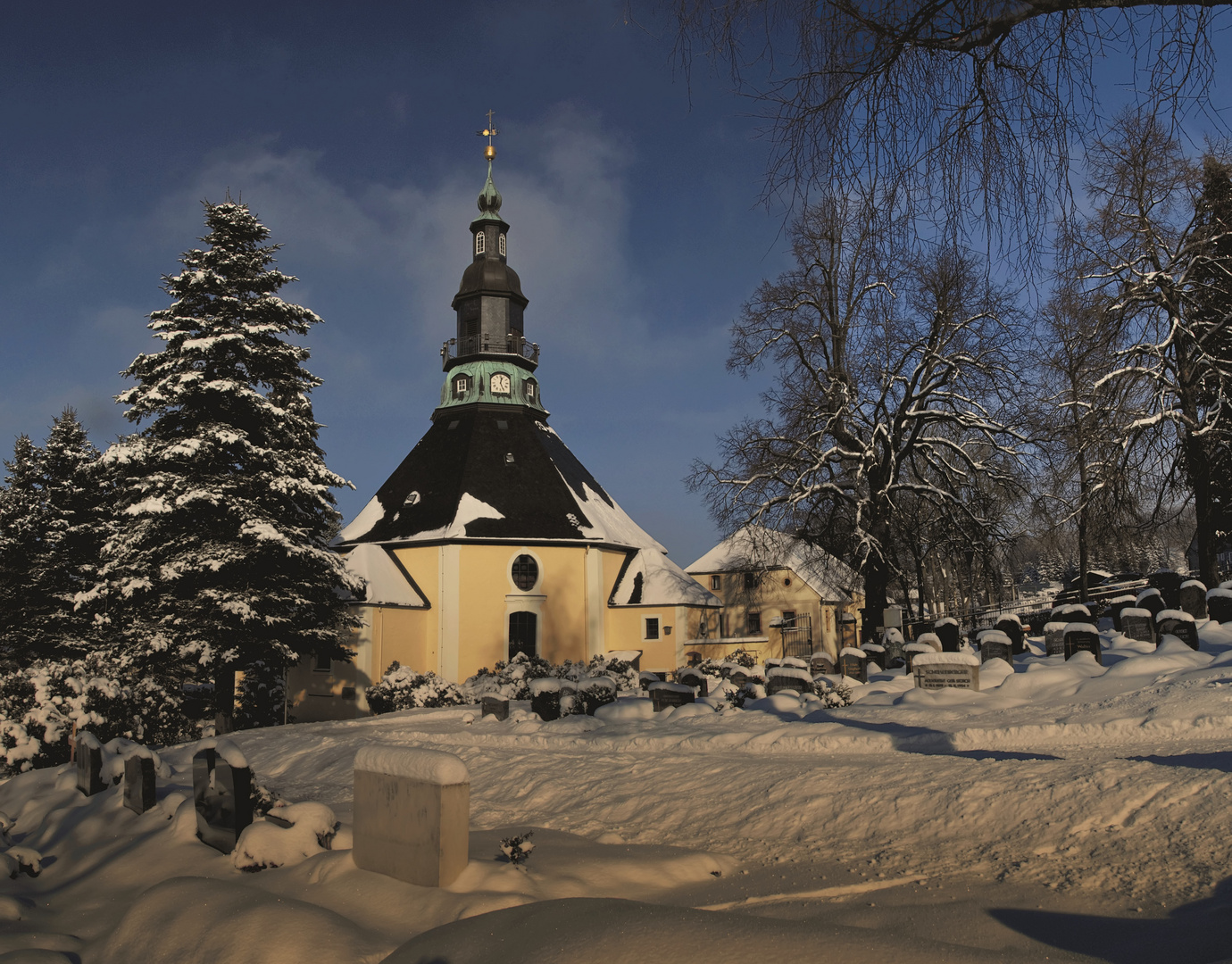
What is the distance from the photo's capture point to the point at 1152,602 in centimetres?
1872

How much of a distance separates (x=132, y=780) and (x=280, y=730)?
9802 millimetres

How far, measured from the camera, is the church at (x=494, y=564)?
2864 cm

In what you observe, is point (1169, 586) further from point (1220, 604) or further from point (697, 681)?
point (697, 681)

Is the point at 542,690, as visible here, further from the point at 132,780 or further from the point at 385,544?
the point at 385,544

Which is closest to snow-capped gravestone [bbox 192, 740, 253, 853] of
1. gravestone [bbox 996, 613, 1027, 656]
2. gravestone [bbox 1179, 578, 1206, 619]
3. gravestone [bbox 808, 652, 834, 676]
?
gravestone [bbox 808, 652, 834, 676]

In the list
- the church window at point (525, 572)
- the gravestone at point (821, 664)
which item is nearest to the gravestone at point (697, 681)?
Answer: the gravestone at point (821, 664)

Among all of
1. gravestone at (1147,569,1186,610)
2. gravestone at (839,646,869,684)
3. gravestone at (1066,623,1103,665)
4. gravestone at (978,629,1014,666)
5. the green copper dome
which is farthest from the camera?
the green copper dome

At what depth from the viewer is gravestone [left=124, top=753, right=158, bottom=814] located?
8.10m

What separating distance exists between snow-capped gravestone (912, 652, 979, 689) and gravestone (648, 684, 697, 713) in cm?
380

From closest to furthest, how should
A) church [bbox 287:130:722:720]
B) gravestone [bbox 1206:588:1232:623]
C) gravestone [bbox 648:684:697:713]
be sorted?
gravestone [bbox 648:684:697:713]
gravestone [bbox 1206:588:1232:623]
church [bbox 287:130:722:720]

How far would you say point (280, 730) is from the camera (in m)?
17.5

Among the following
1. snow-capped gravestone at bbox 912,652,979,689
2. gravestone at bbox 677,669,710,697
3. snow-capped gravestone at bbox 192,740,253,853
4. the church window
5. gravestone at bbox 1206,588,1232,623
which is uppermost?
the church window

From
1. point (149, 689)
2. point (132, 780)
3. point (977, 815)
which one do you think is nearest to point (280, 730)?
point (149, 689)

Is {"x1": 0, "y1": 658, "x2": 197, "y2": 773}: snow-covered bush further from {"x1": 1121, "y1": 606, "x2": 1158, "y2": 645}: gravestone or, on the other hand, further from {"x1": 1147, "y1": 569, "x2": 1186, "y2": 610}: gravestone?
{"x1": 1147, "y1": 569, "x2": 1186, "y2": 610}: gravestone
